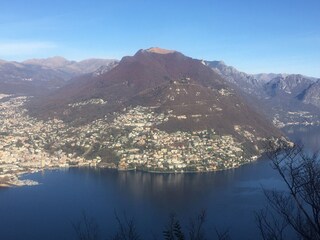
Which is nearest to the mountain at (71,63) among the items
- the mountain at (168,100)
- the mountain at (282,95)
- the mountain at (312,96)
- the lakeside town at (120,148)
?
the mountain at (282,95)

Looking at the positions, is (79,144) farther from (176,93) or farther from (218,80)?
(218,80)

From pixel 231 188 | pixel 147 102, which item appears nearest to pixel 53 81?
pixel 147 102

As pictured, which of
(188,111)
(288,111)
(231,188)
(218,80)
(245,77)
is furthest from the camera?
(245,77)

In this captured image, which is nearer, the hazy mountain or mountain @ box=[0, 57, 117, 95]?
mountain @ box=[0, 57, 117, 95]

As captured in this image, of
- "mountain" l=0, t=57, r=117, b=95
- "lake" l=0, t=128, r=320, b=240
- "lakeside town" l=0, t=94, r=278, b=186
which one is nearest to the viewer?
"lake" l=0, t=128, r=320, b=240

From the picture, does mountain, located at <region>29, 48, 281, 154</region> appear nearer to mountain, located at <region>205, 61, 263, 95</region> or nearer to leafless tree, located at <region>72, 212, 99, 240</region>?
leafless tree, located at <region>72, 212, 99, 240</region>

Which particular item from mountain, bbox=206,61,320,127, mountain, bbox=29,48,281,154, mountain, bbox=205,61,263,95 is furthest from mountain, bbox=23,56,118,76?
mountain, bbox=29,48,281,154

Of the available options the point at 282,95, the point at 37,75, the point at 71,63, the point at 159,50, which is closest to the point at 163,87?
the point at 159,50
